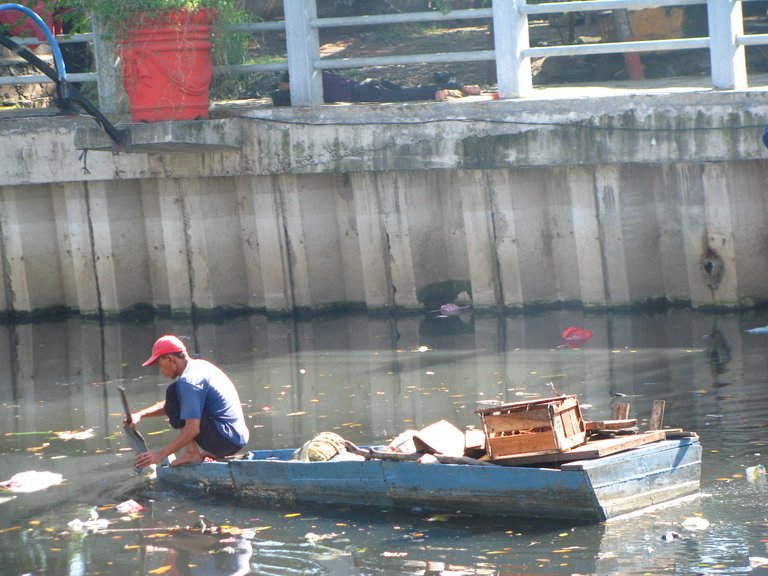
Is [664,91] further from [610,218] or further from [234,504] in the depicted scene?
[234,504]

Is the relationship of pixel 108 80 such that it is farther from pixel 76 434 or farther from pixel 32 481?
pixel 32 481

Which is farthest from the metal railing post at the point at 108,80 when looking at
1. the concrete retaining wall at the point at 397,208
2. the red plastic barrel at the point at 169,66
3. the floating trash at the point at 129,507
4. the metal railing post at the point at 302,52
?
the floating trash at the point at 129,507

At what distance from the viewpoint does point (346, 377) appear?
12.9m

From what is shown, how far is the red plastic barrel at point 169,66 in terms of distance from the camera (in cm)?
1436

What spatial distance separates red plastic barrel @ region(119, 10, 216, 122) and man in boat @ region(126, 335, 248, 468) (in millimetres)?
5674

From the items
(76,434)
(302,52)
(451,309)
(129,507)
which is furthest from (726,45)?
(129,507)

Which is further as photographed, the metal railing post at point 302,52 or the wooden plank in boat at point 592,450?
the metal railing post at point 302,52

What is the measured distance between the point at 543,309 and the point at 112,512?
6698 mm

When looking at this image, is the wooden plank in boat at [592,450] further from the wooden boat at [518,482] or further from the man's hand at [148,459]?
the man's hand at [148,459]

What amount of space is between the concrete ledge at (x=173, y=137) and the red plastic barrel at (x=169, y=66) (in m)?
0.20

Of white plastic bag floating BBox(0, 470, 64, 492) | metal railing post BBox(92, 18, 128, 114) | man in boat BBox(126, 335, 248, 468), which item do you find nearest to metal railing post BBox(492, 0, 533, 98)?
metal railing post BBox(92, 18, 128, 114)

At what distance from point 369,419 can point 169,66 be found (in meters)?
5.16

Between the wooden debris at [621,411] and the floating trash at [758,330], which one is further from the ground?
the wooden debris at [621,411]

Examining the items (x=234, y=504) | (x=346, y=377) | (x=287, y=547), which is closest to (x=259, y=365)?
(x=346, y=377)
